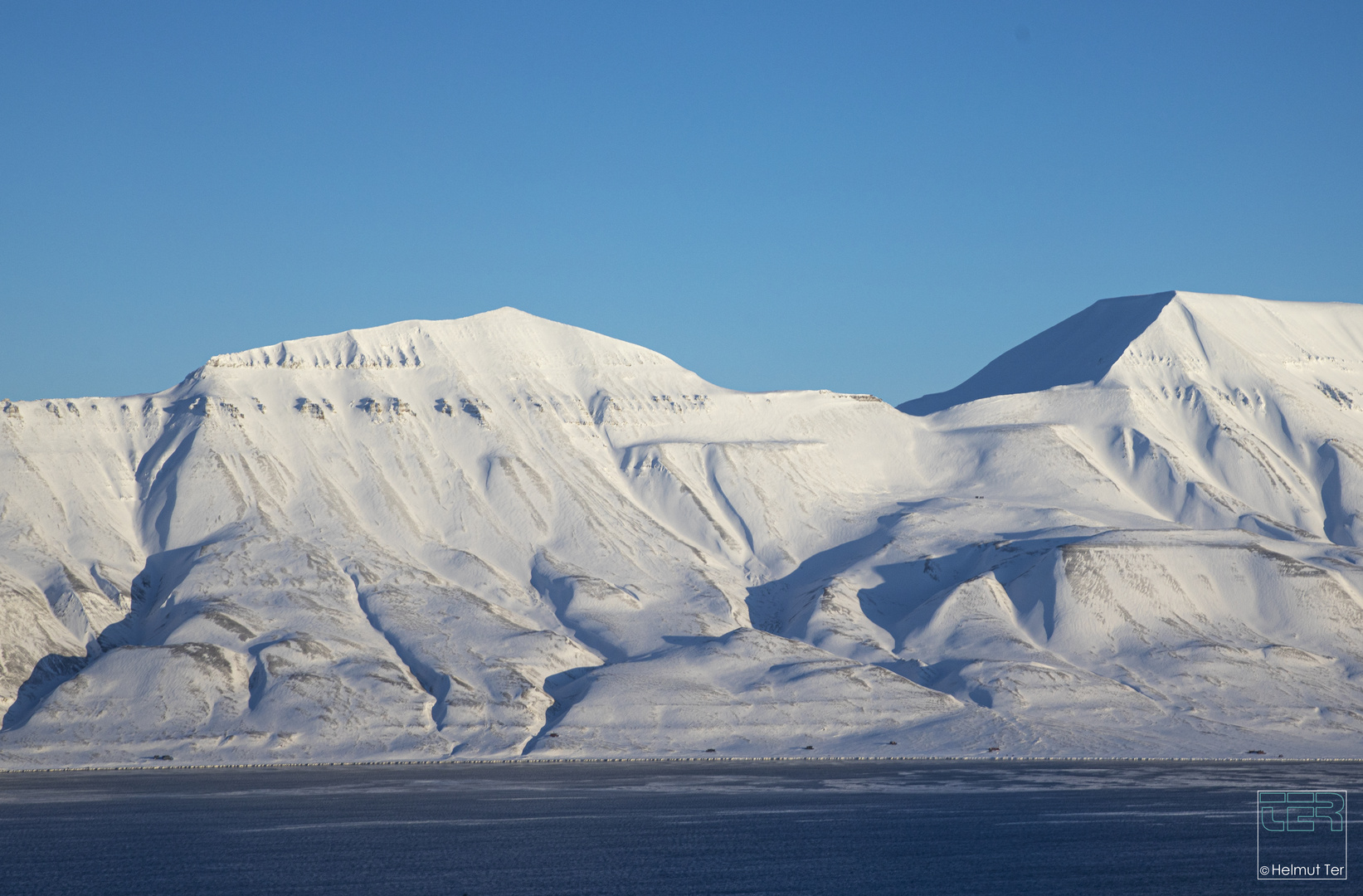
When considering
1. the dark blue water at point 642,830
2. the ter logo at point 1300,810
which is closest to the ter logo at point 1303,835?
the ter logo at point 1300,810

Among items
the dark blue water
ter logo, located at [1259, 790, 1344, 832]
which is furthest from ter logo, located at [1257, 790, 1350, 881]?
the dark blue water

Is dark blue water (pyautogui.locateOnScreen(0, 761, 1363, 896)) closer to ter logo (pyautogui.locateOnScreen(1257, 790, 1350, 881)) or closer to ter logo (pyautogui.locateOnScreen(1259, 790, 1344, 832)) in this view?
ter logo (pyautogui.locateOnScreen(1257, 790, 1350, 881))

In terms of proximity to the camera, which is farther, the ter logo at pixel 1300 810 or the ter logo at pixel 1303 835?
the ter logo at pixel 1300 810

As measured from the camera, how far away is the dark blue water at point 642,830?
9712 cm

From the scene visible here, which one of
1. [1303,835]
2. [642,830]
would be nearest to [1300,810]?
[1303,835]

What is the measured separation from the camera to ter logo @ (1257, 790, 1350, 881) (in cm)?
10038

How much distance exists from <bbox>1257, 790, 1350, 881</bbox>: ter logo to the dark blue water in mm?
1969

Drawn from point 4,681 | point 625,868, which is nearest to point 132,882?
point 625,868

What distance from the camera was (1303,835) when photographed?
11869 centimetres

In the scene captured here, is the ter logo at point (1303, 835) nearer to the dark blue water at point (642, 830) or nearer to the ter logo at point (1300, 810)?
the ter logo at point (1300, 810)

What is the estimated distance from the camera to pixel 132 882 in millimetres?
96500

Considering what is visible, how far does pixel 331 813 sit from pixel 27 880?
3776cm

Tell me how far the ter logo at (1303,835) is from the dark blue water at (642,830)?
1.97 m

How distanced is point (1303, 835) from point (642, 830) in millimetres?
54779
